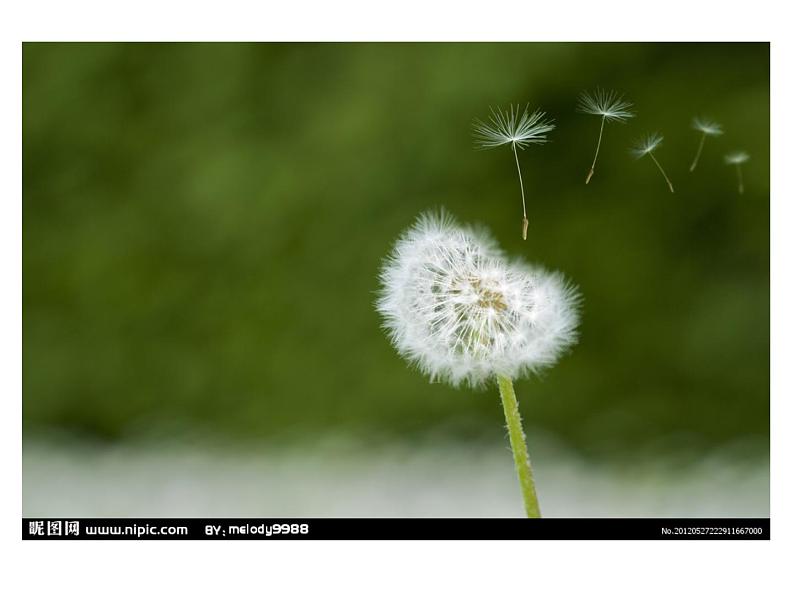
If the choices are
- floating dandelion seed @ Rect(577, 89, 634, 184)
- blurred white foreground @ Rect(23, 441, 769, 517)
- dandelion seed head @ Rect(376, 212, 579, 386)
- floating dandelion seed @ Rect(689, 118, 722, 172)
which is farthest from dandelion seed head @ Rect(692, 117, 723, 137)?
dandelion seed head @ Rect(376, 212, 579, 386)

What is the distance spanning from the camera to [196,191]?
2895mm

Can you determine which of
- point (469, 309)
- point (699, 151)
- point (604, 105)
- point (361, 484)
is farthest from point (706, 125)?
point (469, 309)

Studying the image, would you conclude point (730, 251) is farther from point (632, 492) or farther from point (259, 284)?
point (259, 284)

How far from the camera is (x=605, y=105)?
2.06 m

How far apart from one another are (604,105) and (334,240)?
1.12 meters

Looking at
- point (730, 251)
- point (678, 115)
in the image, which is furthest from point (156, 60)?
point (730, 251)

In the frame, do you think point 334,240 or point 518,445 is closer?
point 518,445

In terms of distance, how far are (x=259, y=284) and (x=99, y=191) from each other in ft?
1.94

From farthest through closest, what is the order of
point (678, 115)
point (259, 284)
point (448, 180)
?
point (259, 284) < point (448, 180) < point (678, 115)

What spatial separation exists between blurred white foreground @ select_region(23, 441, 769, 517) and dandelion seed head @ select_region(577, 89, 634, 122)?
0.89 meters

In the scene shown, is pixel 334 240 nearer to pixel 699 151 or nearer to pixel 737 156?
pixel 699 151

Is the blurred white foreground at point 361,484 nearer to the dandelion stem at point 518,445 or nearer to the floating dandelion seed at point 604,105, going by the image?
the floating dandelion seed at point 604,105

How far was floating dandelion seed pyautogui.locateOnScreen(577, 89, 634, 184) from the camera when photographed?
1.99 meters

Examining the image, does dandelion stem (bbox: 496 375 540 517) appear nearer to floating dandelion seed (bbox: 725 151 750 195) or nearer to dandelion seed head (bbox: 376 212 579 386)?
dandelion seed head (bbox: 376 212 579 386)
